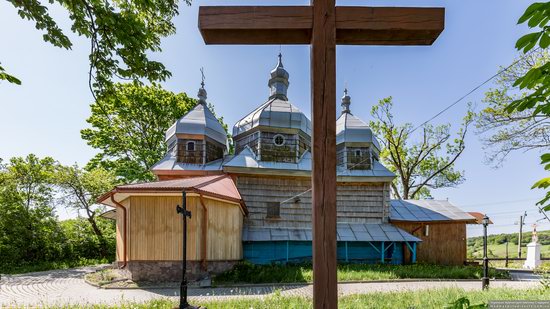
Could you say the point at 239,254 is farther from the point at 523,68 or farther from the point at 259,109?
the point at 523,68

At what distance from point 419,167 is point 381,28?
26032mm

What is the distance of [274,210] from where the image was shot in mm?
15250

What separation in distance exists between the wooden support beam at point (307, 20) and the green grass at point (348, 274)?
9485 millimetres

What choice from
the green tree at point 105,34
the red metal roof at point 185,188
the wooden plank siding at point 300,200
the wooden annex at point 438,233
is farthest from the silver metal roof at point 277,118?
the green tree at point 105,34

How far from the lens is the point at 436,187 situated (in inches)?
1008

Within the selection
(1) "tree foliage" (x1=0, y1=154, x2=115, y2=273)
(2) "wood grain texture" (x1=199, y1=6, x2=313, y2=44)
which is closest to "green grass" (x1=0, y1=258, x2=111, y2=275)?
(1) "tree foliage" (x1=0, y1=154, x2=115, y2=273)

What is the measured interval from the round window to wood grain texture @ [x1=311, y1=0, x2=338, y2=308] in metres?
14.2

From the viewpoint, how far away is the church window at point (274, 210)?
15.2m

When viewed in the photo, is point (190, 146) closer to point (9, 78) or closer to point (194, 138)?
point (194, 138)

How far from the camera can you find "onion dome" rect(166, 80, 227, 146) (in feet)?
55.6

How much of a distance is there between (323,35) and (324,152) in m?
0.82

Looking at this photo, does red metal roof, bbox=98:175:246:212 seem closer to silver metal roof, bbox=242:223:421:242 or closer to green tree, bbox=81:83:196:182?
silver metal roof, bbox=242:223:421:242

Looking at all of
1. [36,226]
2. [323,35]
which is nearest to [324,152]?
[323,35]

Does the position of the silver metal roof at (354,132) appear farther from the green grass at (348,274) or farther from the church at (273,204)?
the green grass at (348,274)
